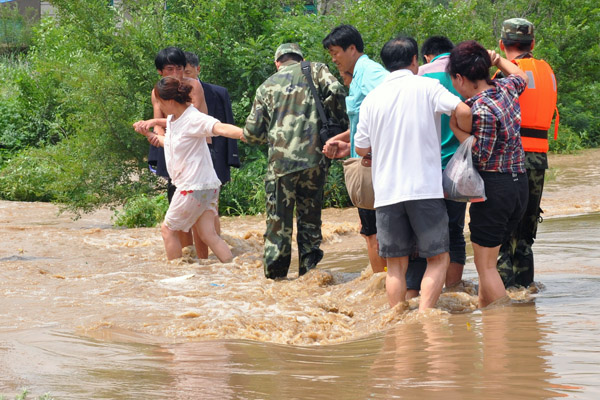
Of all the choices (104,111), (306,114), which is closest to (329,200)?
(104,111)

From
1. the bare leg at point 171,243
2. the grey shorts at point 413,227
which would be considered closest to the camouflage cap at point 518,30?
the grey shorts at point 413,227

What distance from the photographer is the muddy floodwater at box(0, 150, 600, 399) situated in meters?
3.42

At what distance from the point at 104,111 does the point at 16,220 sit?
9.29ft

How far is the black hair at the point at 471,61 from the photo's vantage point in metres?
4.97

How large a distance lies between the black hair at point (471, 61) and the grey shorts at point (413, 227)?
32.3 inches

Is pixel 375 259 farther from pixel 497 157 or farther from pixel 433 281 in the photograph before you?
pixel 497 157

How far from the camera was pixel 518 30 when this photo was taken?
18.0ft

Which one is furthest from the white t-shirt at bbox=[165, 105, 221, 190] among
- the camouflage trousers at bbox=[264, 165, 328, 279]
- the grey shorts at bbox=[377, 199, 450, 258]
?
the grey shorts at bbox=[377, 199, 450, 258]

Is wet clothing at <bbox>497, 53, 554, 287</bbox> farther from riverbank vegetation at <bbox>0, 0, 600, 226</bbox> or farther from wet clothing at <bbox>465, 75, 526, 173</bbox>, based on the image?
riverbank vegetation at <bbox>0, 0, 600, 226</bbox>

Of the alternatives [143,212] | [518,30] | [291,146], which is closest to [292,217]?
[291,146]

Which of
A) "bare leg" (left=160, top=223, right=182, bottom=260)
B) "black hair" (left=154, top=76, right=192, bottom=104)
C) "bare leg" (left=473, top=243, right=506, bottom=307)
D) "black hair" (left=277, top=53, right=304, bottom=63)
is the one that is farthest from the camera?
"bare leg" (left=160, top=223, right=182, bottom=260)

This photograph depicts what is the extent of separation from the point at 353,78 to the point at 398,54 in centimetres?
82

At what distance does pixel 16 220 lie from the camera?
12.9 metres

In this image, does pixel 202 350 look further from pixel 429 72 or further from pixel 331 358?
pixel 429 72
